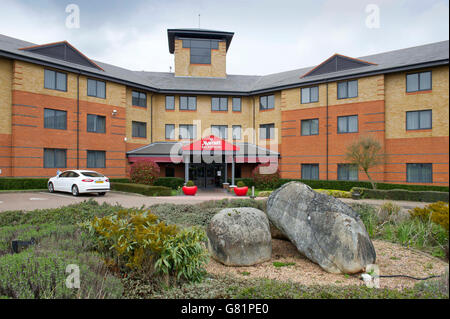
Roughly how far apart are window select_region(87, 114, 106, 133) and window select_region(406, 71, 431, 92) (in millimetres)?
23249

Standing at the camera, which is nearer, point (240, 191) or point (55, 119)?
point (240, 191)

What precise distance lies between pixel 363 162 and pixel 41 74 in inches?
909

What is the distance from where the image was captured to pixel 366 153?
725 inches

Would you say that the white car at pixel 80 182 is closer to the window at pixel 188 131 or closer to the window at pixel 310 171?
the window at pixel 188 131

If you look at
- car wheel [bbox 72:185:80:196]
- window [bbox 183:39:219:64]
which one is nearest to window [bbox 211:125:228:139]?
window [bbox 183:39:219:64]

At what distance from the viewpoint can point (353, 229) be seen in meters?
4.90

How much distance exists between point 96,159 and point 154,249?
2114 cm

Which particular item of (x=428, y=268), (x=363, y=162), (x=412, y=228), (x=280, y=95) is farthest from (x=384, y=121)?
(x=428, y=268)

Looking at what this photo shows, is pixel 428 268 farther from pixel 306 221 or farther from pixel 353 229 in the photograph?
pixel 306 221

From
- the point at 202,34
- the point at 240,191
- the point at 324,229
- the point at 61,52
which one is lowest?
the point at 240,191

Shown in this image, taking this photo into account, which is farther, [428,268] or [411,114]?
[411,114]

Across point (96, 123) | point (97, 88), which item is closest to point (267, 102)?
point (97, 88)

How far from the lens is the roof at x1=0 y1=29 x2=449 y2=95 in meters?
18.9

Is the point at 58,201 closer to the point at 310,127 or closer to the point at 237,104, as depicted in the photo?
the point at 237,104
